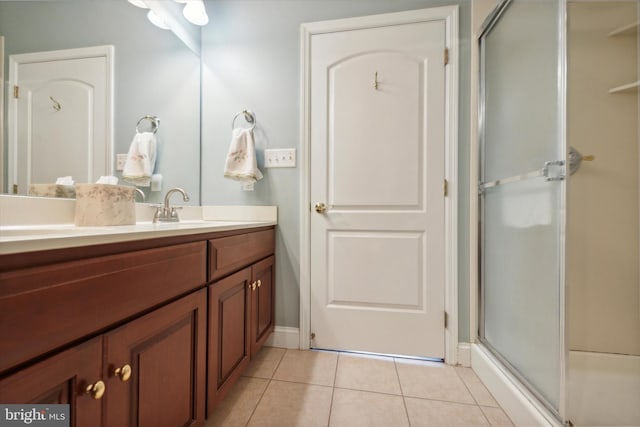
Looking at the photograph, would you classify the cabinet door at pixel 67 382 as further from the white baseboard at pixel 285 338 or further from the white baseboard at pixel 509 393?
the white baseboard at pixel 509 393

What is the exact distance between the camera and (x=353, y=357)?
1481 millimetres

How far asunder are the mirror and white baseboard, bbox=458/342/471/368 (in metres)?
1.83

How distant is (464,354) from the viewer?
142 cm

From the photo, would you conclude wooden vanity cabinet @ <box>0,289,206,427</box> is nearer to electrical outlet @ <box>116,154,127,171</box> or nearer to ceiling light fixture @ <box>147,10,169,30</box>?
electrical outlet @ <box>116,154,127,171</box>

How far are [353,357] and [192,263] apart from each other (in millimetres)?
1122

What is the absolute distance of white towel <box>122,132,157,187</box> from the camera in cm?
123

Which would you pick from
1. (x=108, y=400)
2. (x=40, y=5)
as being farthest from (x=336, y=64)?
(x=108, y=400)

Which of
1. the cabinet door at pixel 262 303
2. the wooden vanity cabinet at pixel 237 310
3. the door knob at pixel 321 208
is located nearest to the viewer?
the wooden vanity cabinet at pixel 237 310

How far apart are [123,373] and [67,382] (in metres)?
0.11

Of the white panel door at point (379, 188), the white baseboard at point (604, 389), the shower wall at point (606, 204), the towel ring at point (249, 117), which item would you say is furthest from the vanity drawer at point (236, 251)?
the shower wall at point (606, 204)

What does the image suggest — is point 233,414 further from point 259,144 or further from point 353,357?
point 259,144

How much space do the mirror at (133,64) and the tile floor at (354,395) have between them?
1116 millimetres

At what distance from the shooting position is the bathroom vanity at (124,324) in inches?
16.5

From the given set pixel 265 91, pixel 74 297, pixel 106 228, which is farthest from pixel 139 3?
pixel 74 297
